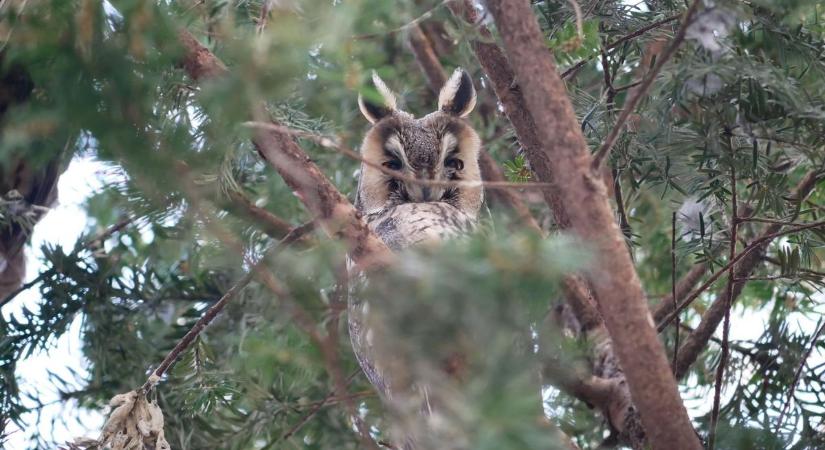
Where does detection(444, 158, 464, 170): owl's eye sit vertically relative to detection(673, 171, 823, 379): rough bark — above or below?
above

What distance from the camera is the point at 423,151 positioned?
2658 mm

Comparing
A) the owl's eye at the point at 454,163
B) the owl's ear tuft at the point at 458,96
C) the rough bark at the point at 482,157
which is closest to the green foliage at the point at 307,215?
the rough bark at the point at 482,157

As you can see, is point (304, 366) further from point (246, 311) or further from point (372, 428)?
point (246, 311)

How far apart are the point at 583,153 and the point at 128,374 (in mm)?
1906

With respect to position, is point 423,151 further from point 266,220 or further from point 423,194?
point 266,220

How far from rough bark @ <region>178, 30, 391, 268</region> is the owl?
24.0 inches

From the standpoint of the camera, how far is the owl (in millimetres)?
2514

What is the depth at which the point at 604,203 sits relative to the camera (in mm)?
1465

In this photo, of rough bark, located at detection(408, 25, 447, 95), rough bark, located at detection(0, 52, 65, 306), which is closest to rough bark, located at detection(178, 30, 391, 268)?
rough bark, located at detection(0, 52, 65, 306)

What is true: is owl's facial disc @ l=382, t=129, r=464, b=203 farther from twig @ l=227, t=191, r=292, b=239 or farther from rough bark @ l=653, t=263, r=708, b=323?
rough bark @ l=653, t=263, r=708, b=323

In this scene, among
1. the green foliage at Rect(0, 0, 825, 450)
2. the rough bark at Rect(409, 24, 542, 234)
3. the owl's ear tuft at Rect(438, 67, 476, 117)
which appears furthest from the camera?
the rough bark at Rect(409, 24, 542, 234)

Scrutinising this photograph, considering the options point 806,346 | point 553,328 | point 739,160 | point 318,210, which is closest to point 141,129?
point 318,210

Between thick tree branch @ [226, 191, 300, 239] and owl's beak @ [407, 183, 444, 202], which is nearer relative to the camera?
thick tree branch @ [226, 191, 300, 239]

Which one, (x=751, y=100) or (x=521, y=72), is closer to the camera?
(x=521, y=72)
